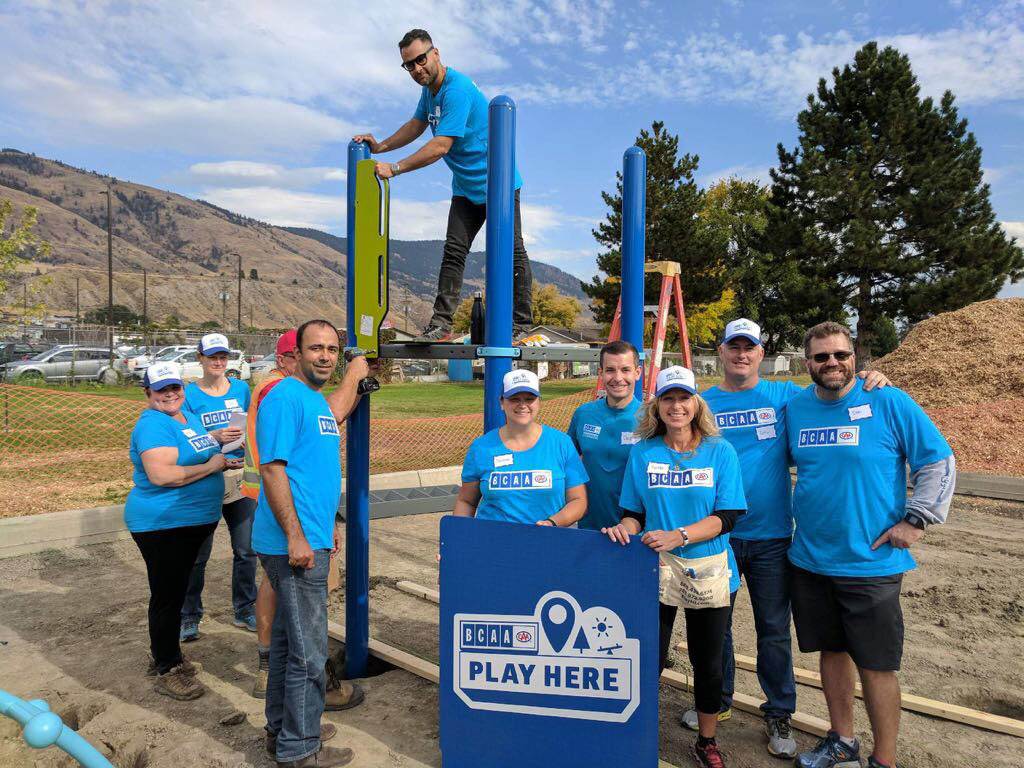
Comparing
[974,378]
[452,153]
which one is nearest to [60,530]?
[452,153]

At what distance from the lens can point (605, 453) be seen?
340cm

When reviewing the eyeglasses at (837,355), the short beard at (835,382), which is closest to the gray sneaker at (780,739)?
the short beard at (835,382)

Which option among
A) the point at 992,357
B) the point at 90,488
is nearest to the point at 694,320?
the point at 992,357

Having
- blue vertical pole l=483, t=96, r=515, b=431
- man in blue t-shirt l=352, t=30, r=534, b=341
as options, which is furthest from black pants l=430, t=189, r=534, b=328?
blue vertical pole l=483, t=96, r=515, b=431

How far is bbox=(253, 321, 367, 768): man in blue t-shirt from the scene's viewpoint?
Answer: 2.95 metres

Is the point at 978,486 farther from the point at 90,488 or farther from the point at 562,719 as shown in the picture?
the point at 90,488

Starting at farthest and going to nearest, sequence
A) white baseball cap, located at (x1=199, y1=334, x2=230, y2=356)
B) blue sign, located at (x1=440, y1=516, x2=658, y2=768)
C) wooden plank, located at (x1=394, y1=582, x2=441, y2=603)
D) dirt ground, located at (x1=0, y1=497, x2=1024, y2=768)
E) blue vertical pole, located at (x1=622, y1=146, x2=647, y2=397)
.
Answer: wooden plank, located at (x1=394, y1=582, x2=441, y2=603) → white baseball cap, located at (x1=199, y1=334, x2=230, y2=356) → blue vertical pole, located at (x1=622, y1=146, x2=647, y2=397) → dirt ground, located at (x1=0, y1=497, x2=1024, y2=768) → blue sign, located at (x1=440, y1=516, x2=658, y2=768)

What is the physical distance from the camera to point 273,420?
293 cm

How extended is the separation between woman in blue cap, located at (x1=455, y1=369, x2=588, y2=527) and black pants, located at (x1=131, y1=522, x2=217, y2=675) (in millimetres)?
1918

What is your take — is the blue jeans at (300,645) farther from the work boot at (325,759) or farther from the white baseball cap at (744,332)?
the white baseball cap at (744,332)

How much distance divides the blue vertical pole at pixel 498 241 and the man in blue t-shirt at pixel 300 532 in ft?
2.63

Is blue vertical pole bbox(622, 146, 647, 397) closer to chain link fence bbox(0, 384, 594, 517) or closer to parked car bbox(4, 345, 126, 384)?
chain link fence bbox(0, 384, 594, 517)

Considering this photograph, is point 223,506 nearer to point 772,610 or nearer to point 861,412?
point 772,610

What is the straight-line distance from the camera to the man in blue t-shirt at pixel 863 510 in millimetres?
2883
